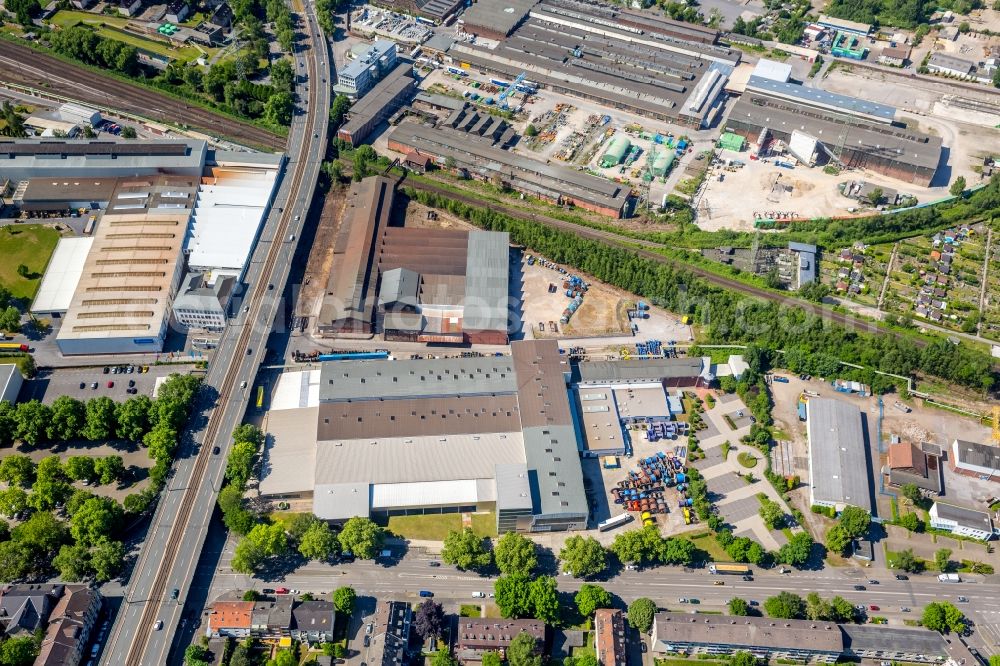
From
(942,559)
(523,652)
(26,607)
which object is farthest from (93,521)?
(942,559)

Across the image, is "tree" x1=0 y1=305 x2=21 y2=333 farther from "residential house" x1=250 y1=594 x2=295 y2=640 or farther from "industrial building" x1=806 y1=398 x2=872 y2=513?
"industrial building" x1=806 y1=398 x2=872 y2=513

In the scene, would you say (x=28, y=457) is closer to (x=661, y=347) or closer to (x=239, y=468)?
(x=239, y=468)

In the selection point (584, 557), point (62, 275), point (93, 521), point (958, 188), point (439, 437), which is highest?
point (958, 188)

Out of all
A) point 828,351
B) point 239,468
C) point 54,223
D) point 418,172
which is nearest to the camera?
point 239,468

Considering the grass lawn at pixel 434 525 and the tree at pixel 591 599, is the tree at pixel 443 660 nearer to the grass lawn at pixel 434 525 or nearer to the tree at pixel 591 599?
the tree at pixel 591 599

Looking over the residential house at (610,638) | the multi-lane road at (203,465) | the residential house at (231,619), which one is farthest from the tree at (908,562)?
the multi-lane road at (203,465)

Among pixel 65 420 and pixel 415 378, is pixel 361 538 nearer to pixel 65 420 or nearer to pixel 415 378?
pixel 415 378

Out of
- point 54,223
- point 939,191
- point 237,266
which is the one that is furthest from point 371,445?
point 939,191
